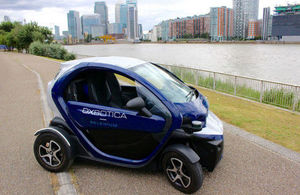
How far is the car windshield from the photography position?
3600mm

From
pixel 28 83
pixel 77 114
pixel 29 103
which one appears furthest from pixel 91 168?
pixel 28 83

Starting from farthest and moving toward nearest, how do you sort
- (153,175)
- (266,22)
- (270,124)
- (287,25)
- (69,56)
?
(266,22) < (287,25) < (69,56) < (270,124) < (153,175)

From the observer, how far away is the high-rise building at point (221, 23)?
533 feet

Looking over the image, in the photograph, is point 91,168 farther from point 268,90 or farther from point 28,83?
point 28,83

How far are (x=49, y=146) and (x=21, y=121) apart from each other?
120 inches

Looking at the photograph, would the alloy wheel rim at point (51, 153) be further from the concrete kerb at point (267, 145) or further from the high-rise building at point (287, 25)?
the high-rise building at point (287, 25)

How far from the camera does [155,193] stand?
3.29 m

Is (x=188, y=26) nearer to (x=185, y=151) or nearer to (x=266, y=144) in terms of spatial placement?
(x=266, y=144)

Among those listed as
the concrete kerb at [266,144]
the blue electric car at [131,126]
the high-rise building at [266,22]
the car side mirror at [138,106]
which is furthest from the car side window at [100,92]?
the high-rise building at [266,22]

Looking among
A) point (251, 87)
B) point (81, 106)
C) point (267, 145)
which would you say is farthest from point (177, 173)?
point (251, 87)

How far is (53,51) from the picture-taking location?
36.8 m

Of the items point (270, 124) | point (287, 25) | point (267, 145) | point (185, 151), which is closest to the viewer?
point (185, 151)

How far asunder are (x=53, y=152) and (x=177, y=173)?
175 centimetres

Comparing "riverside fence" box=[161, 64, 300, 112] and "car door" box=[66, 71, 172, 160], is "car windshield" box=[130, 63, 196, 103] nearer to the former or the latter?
"car door" box=[66, 71, 172, 160]
